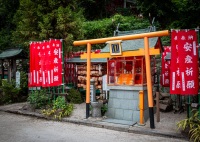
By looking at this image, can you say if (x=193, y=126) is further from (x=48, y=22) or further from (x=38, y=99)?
(x=48, y=22)

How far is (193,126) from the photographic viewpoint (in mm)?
7766

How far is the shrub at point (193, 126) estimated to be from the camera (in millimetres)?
7426

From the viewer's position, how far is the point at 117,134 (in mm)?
8672

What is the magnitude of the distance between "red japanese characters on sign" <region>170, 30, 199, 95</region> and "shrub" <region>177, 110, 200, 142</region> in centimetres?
86

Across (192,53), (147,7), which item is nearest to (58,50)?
(192,53)

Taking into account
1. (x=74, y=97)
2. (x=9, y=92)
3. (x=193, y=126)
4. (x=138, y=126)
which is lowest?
(x=138, y=126)

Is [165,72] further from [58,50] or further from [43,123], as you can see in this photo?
[43,123]

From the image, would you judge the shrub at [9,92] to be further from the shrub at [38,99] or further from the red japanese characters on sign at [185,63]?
the red japanese characters on sign at [185,63]

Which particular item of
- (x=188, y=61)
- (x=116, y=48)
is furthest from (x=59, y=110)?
(x=188, y=61)

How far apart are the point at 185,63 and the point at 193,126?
2.31m

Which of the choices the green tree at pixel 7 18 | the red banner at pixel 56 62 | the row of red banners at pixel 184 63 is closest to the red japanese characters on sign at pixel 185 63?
the row of red banners at pixel 184 63

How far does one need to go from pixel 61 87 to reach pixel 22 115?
2614 millimetres

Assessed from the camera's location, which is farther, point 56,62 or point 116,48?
point 56,62

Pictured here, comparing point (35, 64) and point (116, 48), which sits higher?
point (116, 48)
